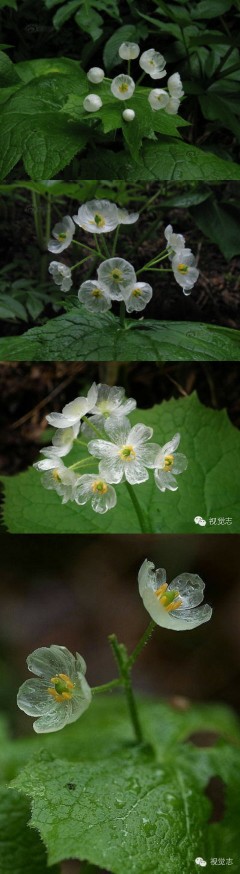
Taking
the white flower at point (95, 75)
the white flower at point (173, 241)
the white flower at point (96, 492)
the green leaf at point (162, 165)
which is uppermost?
the white flower at point (95, 75)

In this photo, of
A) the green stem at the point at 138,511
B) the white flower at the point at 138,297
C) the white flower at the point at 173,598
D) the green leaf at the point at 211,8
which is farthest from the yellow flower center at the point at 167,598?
the green leaf at the point at 211,8

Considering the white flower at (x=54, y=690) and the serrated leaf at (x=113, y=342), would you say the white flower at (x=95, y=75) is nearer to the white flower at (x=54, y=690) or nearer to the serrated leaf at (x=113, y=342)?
the serrated leaf at (x=113, y=342)

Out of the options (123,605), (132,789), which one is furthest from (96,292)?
(132,789)

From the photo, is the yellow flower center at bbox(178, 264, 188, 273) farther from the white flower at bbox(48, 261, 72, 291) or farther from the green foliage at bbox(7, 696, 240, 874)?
the green foliage at bbox(7, 696, 240, 874)

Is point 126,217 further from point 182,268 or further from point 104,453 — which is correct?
point 104,453

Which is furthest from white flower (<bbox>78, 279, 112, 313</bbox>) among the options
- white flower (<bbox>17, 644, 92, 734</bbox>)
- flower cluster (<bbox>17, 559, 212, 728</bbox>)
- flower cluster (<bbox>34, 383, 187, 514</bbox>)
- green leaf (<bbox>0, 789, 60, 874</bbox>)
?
green leaf (<bbox>0, 789, 60, 874</bbox>)

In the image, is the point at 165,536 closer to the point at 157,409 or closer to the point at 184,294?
the point at 157,409

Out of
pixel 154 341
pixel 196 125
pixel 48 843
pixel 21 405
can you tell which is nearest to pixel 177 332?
pixel 154 341
